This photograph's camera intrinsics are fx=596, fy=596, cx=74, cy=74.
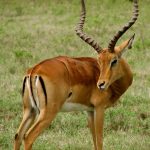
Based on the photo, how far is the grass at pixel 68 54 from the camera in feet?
24.9

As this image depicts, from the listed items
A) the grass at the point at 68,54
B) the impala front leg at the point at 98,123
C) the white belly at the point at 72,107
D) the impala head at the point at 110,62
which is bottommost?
the grass at the point at 68,54

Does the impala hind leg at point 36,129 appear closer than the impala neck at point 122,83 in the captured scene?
Yes

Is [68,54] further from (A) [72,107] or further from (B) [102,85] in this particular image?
(B) [102,85]

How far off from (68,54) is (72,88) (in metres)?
7.96

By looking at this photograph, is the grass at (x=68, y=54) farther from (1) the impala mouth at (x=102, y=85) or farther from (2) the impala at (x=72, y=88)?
(1) the impala mouth at (x=102, y=85)

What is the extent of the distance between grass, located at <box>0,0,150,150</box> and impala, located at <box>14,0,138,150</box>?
0.61 m

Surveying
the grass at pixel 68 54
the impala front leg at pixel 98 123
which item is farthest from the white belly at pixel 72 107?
the grass at pixel 68 54

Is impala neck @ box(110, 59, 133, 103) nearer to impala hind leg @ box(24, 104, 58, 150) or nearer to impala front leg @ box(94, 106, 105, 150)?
impala front leg @ box(94, 106, 105, 150)

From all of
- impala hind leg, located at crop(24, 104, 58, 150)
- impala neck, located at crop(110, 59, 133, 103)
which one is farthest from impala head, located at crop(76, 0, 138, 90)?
impala hind leg, located at crop(24, 104, 58, 150)

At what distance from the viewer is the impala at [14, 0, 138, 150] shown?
6344 mm

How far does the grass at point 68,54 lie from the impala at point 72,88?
24.0 inches

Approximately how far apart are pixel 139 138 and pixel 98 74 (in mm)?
1170

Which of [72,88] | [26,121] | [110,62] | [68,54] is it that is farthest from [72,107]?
[68,54]

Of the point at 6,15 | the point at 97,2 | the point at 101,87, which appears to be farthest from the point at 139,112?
the point at 97,2
